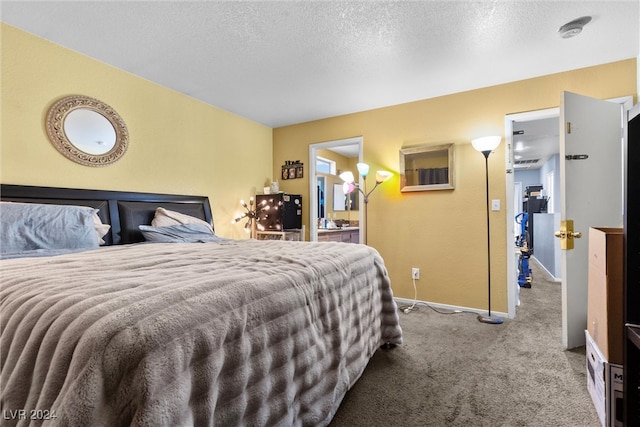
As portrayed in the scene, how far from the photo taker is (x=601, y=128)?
2312 mm

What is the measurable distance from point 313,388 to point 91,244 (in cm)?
190

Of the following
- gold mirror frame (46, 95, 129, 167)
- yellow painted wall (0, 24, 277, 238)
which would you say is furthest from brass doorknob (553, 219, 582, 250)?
gold mirror frame (46, 95, 129, 167)

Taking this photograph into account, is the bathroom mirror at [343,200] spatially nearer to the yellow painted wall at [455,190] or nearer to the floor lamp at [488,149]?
the yellow painted wall at [455,190]

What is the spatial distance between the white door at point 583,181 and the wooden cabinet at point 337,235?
9.56 feet

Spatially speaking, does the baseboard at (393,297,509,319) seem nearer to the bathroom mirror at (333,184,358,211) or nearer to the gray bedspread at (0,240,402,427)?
the gray bedspread at (0,240,402,427)

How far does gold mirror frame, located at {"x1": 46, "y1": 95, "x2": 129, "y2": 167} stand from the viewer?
2.34 metres

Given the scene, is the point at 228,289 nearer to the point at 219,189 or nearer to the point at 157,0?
the point at 157,0

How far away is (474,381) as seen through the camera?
71.7 inches

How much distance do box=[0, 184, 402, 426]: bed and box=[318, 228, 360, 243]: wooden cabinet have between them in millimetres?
2781

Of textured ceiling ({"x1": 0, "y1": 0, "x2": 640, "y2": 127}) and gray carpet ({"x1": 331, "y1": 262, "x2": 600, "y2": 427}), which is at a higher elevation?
textured ceiling ({"x1": 0, "y1": 0, "x2": 640, "y2": 127})

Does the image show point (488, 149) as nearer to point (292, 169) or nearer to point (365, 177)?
point (365, 177)

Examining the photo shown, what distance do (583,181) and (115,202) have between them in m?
3.96

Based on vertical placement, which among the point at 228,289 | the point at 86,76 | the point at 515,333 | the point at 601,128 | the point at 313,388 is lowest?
the point at 515,333

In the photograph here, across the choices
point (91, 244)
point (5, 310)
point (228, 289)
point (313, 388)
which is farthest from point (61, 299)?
point (91, 244)
